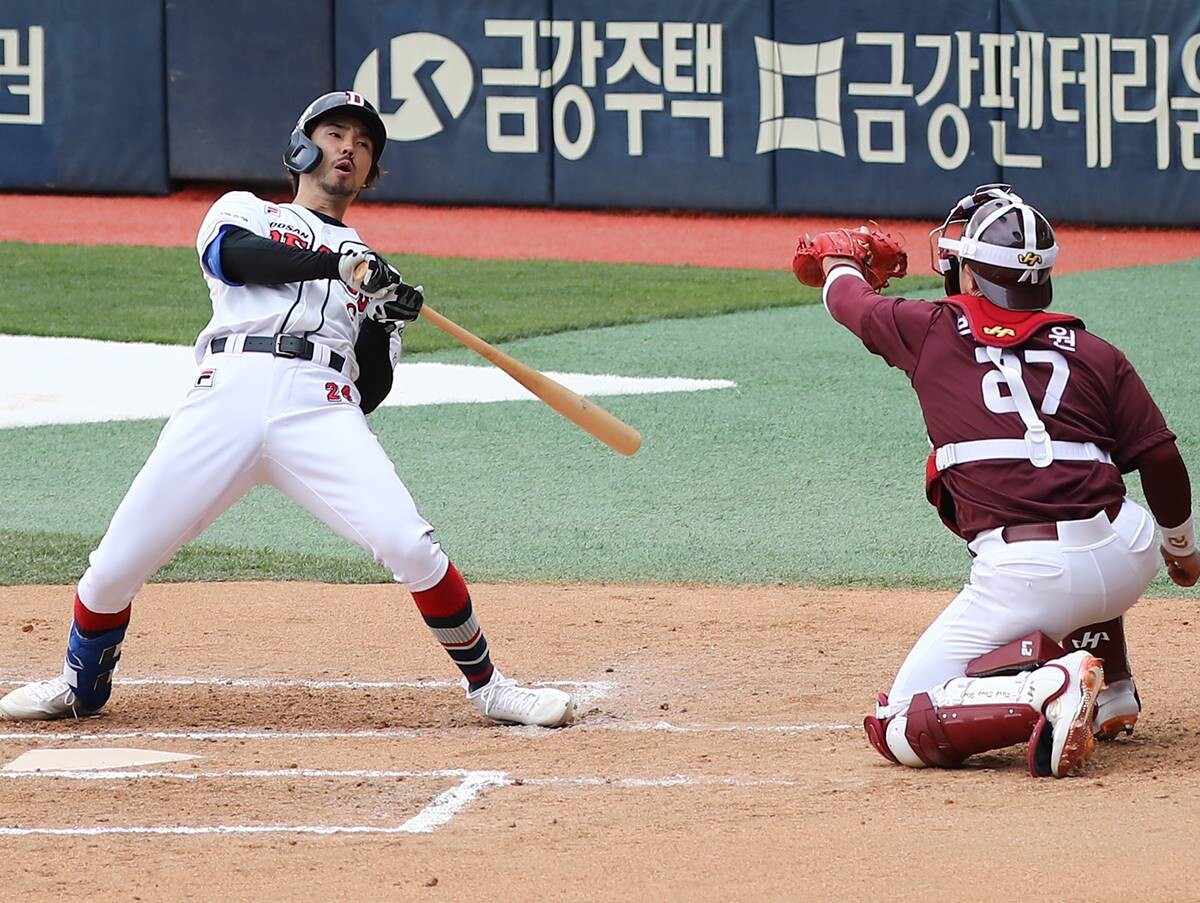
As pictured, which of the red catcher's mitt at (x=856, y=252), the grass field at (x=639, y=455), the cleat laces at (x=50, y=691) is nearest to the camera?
the red catcher's mitt at (x=856, y=252)

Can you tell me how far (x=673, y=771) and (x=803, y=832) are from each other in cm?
64

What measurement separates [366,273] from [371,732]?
1163mm

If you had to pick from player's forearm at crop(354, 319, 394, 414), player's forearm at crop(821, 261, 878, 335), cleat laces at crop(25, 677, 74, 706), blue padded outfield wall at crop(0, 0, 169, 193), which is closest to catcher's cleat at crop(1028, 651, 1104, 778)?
player's forearm at crop(821, 261, 878, 335)

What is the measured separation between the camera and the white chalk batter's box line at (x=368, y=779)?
3736mm

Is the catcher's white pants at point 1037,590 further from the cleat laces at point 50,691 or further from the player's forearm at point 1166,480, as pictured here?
the cleat laces at point 50,691

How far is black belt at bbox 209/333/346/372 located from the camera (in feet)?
14.9

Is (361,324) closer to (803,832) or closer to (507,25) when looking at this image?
(803,832)

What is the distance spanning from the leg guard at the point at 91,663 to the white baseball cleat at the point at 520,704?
0.91 metres

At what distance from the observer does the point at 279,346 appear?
4.54 meters

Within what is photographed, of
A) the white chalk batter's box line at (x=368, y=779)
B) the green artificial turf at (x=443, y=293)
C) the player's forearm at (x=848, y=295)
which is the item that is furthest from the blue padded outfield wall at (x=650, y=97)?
the white chalk batter's box line at (x=368, y=779)

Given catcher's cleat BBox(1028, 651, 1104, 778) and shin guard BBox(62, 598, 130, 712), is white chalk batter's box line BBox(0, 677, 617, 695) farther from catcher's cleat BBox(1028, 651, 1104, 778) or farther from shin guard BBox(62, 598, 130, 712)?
catcher's cleat BBox(1028, 651, 1104, 778)

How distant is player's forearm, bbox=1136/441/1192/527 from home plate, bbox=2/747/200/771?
90.5 inches

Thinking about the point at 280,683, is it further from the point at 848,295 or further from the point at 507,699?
the point at 848,295

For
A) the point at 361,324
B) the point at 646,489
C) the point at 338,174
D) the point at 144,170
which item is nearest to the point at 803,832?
the point at 361,324
